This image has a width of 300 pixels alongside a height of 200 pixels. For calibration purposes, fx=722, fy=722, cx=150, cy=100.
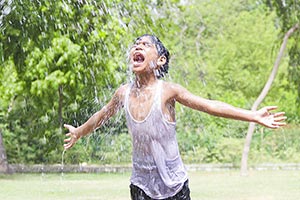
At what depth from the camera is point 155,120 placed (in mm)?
2932

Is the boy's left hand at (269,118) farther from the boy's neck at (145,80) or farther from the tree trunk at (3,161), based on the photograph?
→ the tree trunk at (3,161)

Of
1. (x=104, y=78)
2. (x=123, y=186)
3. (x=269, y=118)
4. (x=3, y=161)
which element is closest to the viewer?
(x=269, y=118)

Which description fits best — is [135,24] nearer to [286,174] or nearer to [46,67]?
[46,67]

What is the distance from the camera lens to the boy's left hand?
9.23 ft

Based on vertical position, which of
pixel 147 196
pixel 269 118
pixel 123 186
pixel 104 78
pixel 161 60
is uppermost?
pixel 104 78

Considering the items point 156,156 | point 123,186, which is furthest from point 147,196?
point 123,186

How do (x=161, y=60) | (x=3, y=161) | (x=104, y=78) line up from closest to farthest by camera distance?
(x=161, y=60) → (x=104, y=78) → (x=3, y=161)

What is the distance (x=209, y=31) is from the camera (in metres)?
21.5

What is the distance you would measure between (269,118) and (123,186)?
317 inches

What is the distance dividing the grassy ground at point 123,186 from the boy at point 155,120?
6.05 m

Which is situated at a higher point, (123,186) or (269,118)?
(269,118)

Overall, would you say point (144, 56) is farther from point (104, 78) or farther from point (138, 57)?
point (104, 78)

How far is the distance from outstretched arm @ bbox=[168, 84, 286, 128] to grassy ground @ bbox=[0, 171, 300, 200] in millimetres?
6086

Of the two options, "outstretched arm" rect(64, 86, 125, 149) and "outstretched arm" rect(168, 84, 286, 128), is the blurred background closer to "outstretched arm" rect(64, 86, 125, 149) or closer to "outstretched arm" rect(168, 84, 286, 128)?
"outstretched arm" rect(64, 86, 125, 149)
